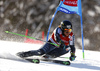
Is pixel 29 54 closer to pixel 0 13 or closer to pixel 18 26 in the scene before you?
pixel 18 26

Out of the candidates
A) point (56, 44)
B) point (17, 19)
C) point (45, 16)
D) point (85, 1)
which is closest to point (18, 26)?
point (17, 19)

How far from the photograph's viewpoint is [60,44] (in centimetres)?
521

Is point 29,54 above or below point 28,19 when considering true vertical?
below

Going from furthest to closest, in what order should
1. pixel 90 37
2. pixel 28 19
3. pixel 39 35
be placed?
pixel 28 19, pixel 39 35, pixel 90 37

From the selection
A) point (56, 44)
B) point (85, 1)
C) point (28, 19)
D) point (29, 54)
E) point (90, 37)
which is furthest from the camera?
point (28, 19)

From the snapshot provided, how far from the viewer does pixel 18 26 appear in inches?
613

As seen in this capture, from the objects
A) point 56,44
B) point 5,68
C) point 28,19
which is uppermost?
point 28,19

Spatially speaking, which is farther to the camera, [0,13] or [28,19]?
[0,13]

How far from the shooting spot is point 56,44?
17.7 feet

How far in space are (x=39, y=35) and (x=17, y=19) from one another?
3259 mm

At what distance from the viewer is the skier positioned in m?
5.09

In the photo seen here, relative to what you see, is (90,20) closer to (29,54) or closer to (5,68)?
(29,54)

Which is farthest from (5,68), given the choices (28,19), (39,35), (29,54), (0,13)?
(0,13)

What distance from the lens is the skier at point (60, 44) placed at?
5.09 meters
